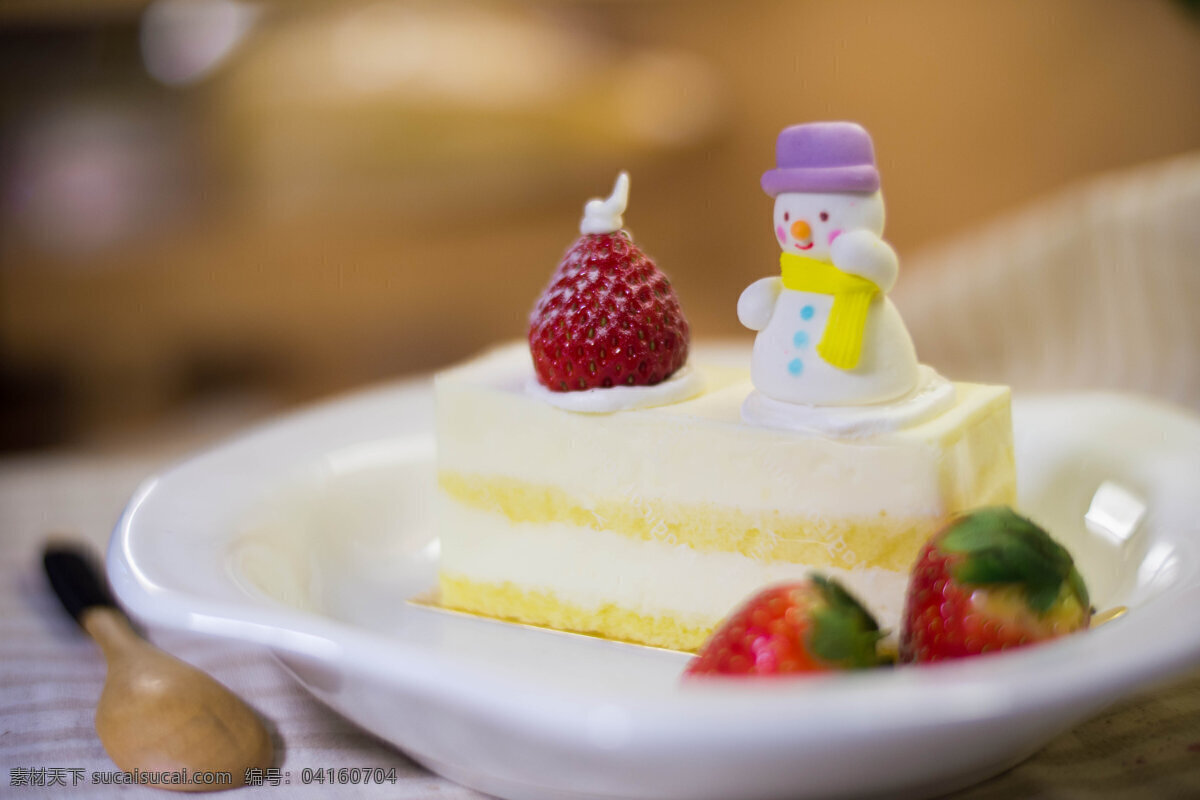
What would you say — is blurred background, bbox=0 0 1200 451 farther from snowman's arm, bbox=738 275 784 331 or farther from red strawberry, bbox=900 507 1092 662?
red strawberry, bbox=900 507 1092 662

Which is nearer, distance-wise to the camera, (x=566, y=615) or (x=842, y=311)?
(x=842, y=311)

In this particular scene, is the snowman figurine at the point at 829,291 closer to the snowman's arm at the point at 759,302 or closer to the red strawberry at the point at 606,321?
the snowman's arm at the point at 759,302

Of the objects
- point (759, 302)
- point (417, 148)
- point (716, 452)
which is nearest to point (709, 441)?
point (716, 452)

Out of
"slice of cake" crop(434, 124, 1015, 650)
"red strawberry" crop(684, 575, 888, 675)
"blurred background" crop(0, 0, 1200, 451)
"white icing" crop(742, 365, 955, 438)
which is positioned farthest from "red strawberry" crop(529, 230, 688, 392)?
"blurred background" crop(0, 0, 1200, 451)

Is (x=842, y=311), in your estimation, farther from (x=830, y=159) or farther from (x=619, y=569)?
(x=619, y=569)

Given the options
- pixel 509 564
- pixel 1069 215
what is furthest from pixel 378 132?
pixel 509 564

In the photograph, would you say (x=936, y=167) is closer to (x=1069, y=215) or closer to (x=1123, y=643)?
(x=1069, y=215)
